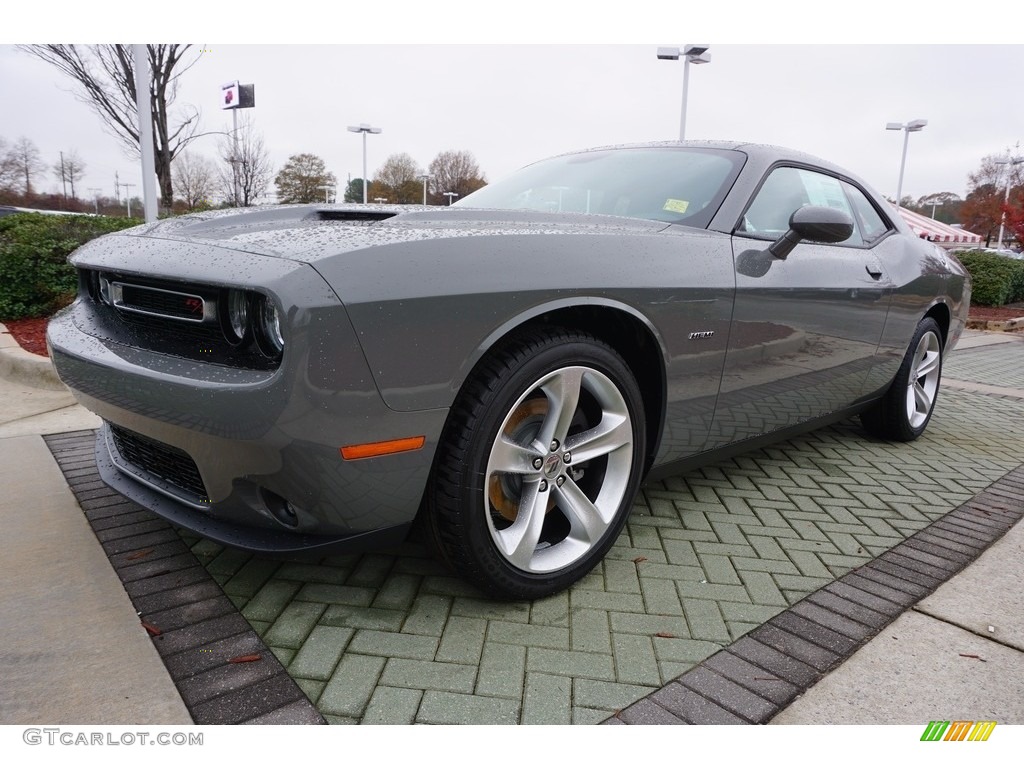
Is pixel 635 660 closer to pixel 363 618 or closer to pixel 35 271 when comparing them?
pixel 363 618

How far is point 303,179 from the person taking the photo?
3997cm

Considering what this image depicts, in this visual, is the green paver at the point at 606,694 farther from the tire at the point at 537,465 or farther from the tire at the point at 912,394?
the tire at the point at 912,394

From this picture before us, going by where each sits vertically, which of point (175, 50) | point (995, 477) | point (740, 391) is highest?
point (175, 50)

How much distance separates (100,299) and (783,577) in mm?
2368

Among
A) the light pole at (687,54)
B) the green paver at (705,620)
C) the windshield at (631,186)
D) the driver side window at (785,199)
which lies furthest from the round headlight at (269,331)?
the light pole at (687,54)

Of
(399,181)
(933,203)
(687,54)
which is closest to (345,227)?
(687,54)

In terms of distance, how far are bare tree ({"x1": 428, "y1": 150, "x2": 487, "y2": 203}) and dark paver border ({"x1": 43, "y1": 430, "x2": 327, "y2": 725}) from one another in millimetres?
54303

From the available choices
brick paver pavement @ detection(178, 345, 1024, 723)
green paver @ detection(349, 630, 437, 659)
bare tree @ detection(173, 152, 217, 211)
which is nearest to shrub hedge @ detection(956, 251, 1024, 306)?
brick paver pavement @ detection(178, 345, 1024, 723)

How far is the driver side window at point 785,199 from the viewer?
105 inches

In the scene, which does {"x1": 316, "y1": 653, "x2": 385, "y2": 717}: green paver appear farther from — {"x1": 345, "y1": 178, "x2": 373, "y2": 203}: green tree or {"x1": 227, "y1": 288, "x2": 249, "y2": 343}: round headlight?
{"x1": 345, "y1": 178, "x2": 373, "y2": 203}: green tree

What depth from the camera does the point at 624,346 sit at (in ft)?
7.29

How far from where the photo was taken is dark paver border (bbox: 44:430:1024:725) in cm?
162

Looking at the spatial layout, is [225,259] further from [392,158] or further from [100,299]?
[392,158]

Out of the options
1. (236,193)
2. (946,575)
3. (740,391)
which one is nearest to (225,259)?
(740,391)
